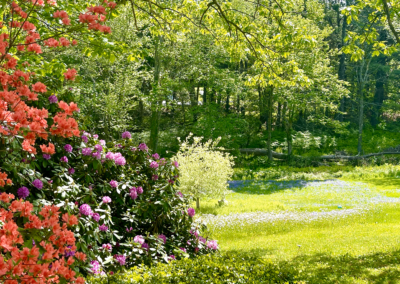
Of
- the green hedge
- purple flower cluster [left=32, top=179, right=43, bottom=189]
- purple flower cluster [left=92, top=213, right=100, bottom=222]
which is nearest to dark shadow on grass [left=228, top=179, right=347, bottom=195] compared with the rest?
the green hedge

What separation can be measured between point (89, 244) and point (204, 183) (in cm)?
896

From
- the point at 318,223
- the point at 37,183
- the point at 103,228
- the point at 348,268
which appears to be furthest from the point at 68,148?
the point at 318,223

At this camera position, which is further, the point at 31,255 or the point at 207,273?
the point at 207,273

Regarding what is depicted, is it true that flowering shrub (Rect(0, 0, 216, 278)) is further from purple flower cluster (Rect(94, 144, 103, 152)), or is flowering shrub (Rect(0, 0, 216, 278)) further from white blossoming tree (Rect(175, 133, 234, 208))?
white blossoming tree (Rect(175, 133, 234, 208))

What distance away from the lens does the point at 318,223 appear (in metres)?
10.8

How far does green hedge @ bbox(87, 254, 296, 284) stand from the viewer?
135 inches

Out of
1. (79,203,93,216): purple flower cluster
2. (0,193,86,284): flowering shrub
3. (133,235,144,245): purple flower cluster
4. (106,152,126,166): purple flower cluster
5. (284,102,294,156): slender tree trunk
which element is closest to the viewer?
(0,193,86,284): flowering shrub

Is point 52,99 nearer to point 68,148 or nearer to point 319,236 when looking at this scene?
point 68,148

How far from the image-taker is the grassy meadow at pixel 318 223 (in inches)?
243

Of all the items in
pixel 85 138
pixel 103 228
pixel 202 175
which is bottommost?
pixel 202 175

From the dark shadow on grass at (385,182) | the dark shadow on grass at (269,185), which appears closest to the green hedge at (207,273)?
the dark shadow on grass at (269,185)

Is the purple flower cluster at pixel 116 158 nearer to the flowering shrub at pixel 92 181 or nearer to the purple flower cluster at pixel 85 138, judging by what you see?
the flowering shrub at pixel 92 181

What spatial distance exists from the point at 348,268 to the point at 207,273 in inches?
140

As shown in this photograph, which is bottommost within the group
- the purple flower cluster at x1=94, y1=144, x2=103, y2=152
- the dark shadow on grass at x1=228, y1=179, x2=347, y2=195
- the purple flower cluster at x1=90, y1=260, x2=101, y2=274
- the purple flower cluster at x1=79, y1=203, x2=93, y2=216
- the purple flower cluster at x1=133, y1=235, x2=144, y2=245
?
the dark shadow on grass at x1=228, y1=179, x2=347, y2=195
